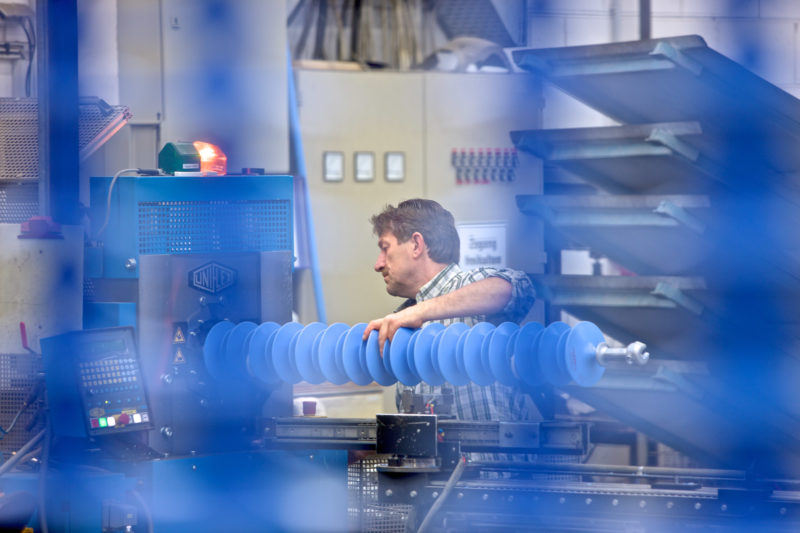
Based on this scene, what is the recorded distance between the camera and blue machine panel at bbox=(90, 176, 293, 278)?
1.89 metres

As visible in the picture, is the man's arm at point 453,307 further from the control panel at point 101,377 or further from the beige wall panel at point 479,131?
the beige wall panel at point 479,131

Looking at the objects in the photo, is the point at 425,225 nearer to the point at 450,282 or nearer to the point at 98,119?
the point at 450,282

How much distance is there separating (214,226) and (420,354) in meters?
0.48

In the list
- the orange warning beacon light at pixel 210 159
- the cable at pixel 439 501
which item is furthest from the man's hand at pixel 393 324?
the orange warning beacon light at pixel 210 159

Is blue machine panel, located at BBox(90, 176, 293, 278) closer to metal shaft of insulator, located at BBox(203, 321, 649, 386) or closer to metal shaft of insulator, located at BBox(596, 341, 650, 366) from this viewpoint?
metal shaft of insulator, located at BBox(203, 321, 649, 386)

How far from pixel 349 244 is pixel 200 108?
872mm

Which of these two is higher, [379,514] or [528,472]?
[528,472]

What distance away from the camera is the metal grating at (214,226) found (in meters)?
1.89

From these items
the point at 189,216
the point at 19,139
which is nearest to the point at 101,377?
the point at 189,216

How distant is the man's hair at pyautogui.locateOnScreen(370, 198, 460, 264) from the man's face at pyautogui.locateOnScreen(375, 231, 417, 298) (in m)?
0.02

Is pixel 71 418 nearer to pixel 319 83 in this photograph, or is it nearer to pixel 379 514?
pixel 379 514

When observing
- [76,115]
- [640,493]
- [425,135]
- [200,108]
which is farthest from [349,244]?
→ [640,493]

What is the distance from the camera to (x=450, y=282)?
234 centimetres

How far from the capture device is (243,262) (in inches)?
76.8
